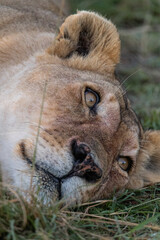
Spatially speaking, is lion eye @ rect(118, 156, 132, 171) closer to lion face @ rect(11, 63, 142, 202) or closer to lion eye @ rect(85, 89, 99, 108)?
lion face @ rect(11, 63, 142, 202)

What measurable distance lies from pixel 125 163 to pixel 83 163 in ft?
3.28

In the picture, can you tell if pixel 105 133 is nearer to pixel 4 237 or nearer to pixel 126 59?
pixel 4 237

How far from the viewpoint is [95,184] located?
321 centimetres

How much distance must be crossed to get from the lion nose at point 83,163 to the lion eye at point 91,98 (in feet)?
2.04

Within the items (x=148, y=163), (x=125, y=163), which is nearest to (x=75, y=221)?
(x=125, y=163)

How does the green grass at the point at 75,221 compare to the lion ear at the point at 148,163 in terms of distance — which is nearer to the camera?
the green grass at the point at 75,221

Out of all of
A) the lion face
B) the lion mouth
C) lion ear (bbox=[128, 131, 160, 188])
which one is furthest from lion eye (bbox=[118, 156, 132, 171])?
the lion mouth

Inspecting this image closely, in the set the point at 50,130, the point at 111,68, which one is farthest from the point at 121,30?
the point at 50,130

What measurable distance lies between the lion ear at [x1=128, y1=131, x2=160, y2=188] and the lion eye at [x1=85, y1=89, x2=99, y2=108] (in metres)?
0.79

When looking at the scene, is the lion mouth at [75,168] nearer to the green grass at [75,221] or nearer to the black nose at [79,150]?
the black nose at [79,150]

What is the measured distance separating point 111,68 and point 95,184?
1424 mm

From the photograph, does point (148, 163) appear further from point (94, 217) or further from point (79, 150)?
point (79, 150)

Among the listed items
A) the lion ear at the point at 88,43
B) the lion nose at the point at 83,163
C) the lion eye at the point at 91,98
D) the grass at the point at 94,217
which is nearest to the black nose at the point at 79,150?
the lion nose at the point at 83,163

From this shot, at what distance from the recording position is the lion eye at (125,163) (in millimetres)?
3813
